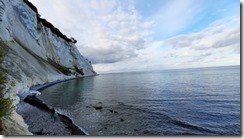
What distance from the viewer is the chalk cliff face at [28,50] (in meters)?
20.1

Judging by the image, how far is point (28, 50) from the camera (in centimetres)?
3431

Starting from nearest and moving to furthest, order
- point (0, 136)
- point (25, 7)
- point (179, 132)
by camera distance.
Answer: point (0, 136)
point (179, 132)
point (25, 7)

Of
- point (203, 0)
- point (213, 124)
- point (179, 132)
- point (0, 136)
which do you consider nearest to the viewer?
point (0, 136)

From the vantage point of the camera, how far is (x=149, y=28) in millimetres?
8250

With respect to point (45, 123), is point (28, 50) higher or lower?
higher

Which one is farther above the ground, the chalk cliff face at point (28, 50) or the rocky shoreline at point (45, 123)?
the chalk cliff face at point (28, 50)

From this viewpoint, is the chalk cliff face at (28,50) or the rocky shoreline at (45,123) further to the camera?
the chalk cliff face at (28,50)

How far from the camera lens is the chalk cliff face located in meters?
20.1

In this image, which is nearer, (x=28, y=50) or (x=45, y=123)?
(x=45, y=123)

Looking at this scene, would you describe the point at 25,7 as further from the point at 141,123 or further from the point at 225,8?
the point at 225,8

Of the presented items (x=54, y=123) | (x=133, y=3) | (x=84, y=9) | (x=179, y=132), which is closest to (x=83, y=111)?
→ (x=54, y=123)

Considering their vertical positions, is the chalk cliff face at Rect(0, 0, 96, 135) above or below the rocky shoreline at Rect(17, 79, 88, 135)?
above

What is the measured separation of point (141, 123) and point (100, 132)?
2850mm

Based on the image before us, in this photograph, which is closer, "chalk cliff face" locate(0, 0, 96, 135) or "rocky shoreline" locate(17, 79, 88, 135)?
"rocky shoreline" locate(17, 79, 88, 135)
